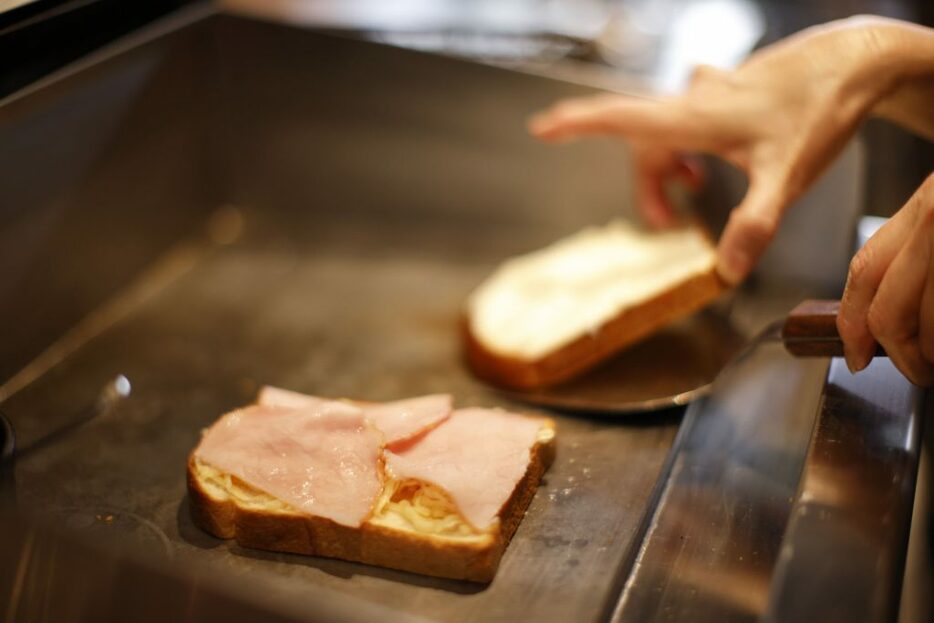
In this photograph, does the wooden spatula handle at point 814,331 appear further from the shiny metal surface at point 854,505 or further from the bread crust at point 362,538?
the bread crust at point 362,538

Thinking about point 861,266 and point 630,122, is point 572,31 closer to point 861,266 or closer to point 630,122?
point 630,122

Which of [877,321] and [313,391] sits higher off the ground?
[877,321]

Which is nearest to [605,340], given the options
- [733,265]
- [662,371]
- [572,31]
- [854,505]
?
[662,371]

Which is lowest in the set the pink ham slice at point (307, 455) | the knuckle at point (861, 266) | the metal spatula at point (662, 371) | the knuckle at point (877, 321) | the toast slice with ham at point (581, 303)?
the metal spatula at point (662, 371)

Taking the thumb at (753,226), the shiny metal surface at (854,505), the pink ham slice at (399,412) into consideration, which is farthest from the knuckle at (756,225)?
the pink ham slice at (399,412)

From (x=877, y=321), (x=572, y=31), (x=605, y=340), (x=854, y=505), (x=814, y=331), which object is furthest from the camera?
(x=572, y=31)

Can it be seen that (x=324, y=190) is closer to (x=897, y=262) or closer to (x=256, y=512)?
(x=256, y=512)

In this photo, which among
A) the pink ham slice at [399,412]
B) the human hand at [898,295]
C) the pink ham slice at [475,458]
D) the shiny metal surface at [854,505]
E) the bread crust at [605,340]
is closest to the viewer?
the shiny metal surface at [854,505]
